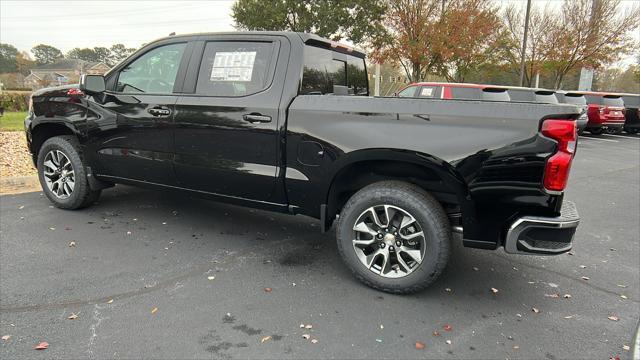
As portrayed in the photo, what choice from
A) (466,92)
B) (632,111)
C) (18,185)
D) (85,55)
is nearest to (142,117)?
(18,185)

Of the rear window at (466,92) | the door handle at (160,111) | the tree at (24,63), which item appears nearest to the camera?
the door handle at (160,111)

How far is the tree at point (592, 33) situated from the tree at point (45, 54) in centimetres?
10450

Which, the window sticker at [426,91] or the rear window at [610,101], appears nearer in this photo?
the window sticker at [426,91]

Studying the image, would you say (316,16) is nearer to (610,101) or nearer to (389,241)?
(610,101)

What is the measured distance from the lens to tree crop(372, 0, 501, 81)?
20.7m

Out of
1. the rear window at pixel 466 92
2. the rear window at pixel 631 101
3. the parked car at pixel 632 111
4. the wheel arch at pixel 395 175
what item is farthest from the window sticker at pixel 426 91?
the rear window at pixel 631 101

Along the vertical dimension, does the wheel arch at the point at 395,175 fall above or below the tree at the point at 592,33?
below

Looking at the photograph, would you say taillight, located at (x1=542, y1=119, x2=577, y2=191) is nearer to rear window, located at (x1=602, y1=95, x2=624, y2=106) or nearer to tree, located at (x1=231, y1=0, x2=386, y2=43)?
rear window, located at (x1=602, y1=95, x2=624, y2=106)

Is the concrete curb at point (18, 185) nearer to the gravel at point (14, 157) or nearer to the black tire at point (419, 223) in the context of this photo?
the gravel at point (14, 157)

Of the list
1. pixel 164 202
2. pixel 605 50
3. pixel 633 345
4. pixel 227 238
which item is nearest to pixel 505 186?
pixel 633 345

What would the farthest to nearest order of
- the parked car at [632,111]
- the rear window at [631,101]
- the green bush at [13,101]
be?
the rear window at [631,101] < the parked car at [632,111] < the green bush at [13,101]

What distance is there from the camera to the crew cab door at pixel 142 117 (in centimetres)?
400

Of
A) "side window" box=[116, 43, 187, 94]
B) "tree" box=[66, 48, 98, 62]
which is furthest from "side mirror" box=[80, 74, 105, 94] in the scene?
"tree" box=[66, 48, 98, 62]

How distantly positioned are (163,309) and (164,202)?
2654mm
